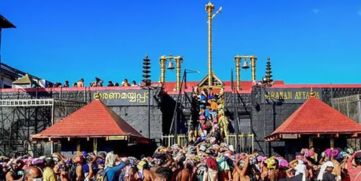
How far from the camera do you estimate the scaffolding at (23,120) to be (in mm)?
27281

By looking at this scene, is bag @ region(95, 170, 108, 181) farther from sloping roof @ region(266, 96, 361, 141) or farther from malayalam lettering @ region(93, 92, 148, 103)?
malayalam lettering @ region(93, 92, 148, 103)

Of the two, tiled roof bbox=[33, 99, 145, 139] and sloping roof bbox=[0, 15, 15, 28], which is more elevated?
sloping roof bbox=[0, 15, 15, 28]

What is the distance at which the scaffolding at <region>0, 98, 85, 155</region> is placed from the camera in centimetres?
2728

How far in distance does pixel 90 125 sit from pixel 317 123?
8.86 meters

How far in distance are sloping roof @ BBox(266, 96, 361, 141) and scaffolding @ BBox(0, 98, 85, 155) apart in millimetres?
9604

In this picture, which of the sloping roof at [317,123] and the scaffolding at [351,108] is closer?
the sloping roof at [317,123]

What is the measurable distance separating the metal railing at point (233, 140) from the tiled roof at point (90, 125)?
2485 mm

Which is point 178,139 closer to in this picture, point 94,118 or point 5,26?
point 94,118

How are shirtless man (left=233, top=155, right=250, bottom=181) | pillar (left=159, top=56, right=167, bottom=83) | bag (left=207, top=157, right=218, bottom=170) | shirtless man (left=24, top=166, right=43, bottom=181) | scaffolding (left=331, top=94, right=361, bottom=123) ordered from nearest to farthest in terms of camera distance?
shirtless man (left=24, top=166, right=43, bottom=181)
shirtless man (left=233, top=155, right=250, bottom=181)
bag (left=207, top=157, right=218, bottom=170)
scaffolding (left=331, top=94, right=361, bottom=123)
pillar (left=159, top=56, right=167, bottom=83)

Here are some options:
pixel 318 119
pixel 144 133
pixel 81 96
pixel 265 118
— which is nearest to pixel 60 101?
pixel 81 96

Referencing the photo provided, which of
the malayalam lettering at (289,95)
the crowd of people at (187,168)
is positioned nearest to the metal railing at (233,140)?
the malayalam lettering at (289,95)

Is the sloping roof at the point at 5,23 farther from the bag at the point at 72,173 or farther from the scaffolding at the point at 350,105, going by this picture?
the bag at the point at 72,173

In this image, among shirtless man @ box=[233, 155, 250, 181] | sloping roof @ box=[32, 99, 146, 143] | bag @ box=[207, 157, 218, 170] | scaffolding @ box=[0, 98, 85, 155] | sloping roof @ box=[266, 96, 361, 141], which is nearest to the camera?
shirtless man @ box=[233, 155, 250, 181]

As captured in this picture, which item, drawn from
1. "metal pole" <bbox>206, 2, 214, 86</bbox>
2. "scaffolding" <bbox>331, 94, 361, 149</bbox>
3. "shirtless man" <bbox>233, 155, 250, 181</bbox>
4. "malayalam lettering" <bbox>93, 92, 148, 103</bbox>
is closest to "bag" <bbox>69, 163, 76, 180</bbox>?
"shirtless man" <bbox>233, 155, 250, 181</bbox>
